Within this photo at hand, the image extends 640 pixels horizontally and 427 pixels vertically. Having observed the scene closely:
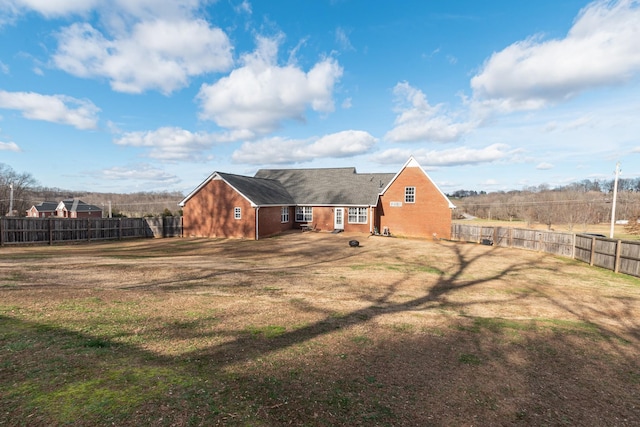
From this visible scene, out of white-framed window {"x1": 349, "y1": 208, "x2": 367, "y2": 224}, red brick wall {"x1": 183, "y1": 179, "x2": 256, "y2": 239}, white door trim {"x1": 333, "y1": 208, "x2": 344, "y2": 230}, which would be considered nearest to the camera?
red brick wall {"x1": 183, "y1": 179, "x2": 256, "y2": 239}

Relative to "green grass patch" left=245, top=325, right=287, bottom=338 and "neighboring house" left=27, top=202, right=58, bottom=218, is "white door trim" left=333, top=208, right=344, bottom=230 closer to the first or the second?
"green grass patch" left=245, top=325, right=287, bottom=338

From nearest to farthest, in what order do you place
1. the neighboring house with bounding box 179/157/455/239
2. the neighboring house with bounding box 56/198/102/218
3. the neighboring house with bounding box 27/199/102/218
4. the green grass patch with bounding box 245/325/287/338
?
the green grass patch with bounding box 245/325/287/338, the neighboring house with bounding box 179/157/455/239, the neighboring house with bounding box 56/198/102/218, the neighboring house with bounding box 27/199/102/218

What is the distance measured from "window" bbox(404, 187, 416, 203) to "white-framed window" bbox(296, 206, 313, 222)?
10.8 m

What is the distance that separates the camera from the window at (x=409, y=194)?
32.9m

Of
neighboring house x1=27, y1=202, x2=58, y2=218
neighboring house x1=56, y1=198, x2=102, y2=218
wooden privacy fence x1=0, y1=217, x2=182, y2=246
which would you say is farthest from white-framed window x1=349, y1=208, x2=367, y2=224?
neighboring house x1=27, y1=202, x2=58, y2=218

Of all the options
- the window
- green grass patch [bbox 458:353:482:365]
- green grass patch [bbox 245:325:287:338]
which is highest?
the window

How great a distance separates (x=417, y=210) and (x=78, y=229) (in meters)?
32.8

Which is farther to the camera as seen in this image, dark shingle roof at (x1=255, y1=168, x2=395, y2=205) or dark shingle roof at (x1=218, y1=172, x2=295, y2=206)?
dark shingle roof at (x1=255, y1=168, x2=395, y2=205)

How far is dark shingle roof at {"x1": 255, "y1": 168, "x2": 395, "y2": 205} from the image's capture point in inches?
1373

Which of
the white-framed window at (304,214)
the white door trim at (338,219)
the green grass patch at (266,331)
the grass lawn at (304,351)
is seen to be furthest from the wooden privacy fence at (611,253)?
the white-framed window at (304,214)

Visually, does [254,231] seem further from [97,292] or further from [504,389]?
[504,389]

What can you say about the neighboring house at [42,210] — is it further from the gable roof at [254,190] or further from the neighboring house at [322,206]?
the gable roof at [254,190]

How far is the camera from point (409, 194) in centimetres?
3309

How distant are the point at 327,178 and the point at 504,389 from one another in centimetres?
3463
